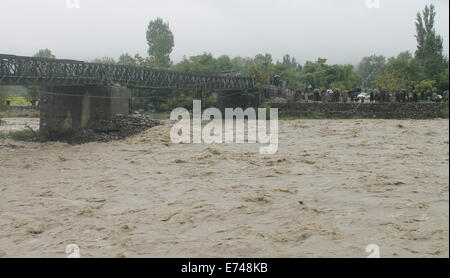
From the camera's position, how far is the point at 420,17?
10.1 ft

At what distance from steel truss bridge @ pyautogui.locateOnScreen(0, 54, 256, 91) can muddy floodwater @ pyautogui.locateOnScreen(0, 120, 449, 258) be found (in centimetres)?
512

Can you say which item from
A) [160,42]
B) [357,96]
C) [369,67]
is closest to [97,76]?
[357,96]

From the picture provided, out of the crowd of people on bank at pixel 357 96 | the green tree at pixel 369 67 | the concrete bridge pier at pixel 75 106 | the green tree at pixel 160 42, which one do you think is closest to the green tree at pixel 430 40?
the crowd of people on bank at pixel 357 96

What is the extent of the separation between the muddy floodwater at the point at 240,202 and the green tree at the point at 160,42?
166 ft

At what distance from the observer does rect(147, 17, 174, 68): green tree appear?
68.5 m

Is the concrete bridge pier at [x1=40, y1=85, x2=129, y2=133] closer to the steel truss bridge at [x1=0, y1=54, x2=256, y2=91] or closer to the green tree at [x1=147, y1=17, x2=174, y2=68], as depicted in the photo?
the steel truss bridge at [x1=0, y1=54, x2=256, y2=91]

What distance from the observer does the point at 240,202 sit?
416 inches

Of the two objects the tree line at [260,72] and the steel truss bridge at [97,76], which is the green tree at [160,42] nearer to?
the tree line at [260,72]

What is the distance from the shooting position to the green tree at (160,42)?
6850cm

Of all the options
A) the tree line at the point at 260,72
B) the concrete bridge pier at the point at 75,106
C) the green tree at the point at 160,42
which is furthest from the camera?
the green tree at the point at 160,42

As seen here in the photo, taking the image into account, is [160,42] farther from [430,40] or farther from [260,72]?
[430,40]

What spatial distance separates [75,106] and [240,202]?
18.5m
